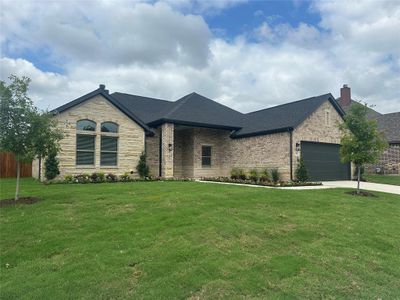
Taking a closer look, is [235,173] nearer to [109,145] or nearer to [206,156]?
[206,156]

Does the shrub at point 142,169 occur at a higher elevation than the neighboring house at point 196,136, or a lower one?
lower

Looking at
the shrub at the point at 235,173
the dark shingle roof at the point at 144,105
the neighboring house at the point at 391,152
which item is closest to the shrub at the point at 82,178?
the dark shingle roof at the point at 144,105

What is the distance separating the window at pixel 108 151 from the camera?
17984 mm

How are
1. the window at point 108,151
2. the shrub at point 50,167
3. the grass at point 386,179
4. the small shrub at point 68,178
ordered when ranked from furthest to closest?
the grass at point 386,179
the window at point 108,151
the shrub at point 50,167
the small shrub at point 68,178

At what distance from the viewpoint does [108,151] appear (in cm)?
1816

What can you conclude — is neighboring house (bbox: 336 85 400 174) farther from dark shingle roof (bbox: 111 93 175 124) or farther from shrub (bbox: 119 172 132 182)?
shrub (bbox: 119 172 132 182)

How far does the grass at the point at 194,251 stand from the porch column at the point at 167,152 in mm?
9979

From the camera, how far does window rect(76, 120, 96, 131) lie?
1730 centimetres

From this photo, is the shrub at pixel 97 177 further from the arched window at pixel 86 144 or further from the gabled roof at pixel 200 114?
the gabled roof at pixel 200 114

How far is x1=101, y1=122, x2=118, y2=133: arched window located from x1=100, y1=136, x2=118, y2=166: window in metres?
0.42

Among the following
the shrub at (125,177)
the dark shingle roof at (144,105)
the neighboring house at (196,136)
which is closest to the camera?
the shrub at (125,177)

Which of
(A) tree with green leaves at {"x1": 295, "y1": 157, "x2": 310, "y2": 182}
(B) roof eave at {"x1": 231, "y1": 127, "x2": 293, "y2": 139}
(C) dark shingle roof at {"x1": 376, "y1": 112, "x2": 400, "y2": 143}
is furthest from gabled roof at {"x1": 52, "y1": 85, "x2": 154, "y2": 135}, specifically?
(C) dark shingle roof at {"x1": 376, "y1": 112, "x2": 400, "y2": 143}

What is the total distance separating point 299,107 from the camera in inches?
845

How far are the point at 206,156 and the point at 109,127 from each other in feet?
25.6
